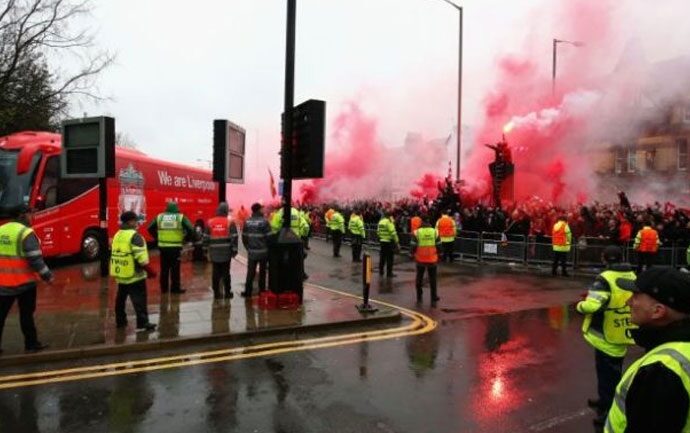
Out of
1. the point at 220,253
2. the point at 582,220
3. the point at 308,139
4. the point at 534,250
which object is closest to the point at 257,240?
the point at 220,253

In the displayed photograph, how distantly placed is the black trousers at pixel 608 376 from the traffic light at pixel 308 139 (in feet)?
17.9

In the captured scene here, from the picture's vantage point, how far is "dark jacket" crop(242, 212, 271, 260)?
32.9ft

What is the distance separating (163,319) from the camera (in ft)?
27.6

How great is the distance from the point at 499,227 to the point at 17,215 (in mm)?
13698

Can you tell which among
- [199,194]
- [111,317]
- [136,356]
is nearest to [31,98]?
[199,194]

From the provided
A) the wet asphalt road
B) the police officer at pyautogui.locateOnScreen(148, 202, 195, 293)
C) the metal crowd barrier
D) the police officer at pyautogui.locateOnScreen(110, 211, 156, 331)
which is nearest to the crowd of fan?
the metal crowd barrier

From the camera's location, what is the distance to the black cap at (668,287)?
215cm

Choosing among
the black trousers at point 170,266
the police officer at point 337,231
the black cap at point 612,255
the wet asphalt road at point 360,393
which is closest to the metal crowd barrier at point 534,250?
the police officer at point 337,231

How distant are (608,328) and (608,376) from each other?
0.41 meters

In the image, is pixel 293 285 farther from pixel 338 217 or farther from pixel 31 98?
pixel 31 98

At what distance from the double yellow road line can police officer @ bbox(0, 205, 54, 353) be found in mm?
797

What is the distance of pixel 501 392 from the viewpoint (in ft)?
18.4

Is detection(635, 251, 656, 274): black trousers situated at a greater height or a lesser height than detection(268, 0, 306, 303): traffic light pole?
lesser

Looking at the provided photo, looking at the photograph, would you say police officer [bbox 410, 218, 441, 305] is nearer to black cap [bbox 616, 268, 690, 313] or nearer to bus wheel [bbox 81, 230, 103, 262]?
black cap [bbox 616, 268, 690, 313]
